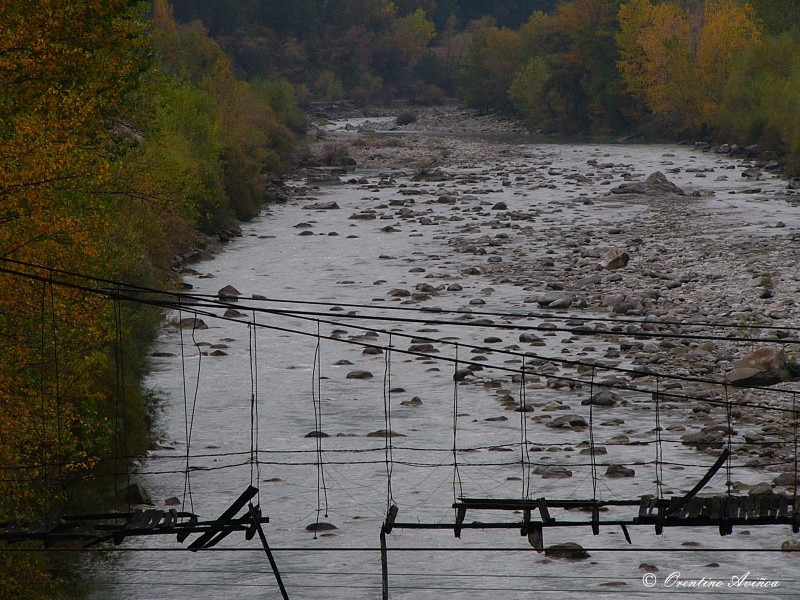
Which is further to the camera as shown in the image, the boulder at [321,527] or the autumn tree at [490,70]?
the autumn tree at [490,70]

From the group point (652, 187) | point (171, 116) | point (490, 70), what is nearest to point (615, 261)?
point (171, 116)

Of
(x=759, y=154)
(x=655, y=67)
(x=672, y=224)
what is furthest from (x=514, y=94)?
(x=672, y=224)

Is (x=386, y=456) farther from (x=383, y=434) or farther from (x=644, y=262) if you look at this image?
(x=644, y=262)

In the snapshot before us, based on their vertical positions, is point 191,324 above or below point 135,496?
below

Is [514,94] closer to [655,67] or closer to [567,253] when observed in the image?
[655,67]

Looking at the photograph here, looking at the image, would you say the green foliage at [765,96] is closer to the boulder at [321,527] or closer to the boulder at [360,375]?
the boulder at [360,375]

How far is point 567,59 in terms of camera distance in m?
82.2

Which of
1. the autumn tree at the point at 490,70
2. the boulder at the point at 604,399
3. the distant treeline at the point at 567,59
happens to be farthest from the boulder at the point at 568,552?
the autumn tree at the point at 490,70

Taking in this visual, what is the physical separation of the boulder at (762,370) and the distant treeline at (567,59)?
100ft

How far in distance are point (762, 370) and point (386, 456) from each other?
6.48 m

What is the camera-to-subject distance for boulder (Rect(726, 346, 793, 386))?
57.8 ft

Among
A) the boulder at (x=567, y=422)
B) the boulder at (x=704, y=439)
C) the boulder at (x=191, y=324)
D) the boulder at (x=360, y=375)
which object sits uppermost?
the boulder at (x=704, y=439)

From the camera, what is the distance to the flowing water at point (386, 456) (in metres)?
12.1

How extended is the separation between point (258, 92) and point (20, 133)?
5722 cm
